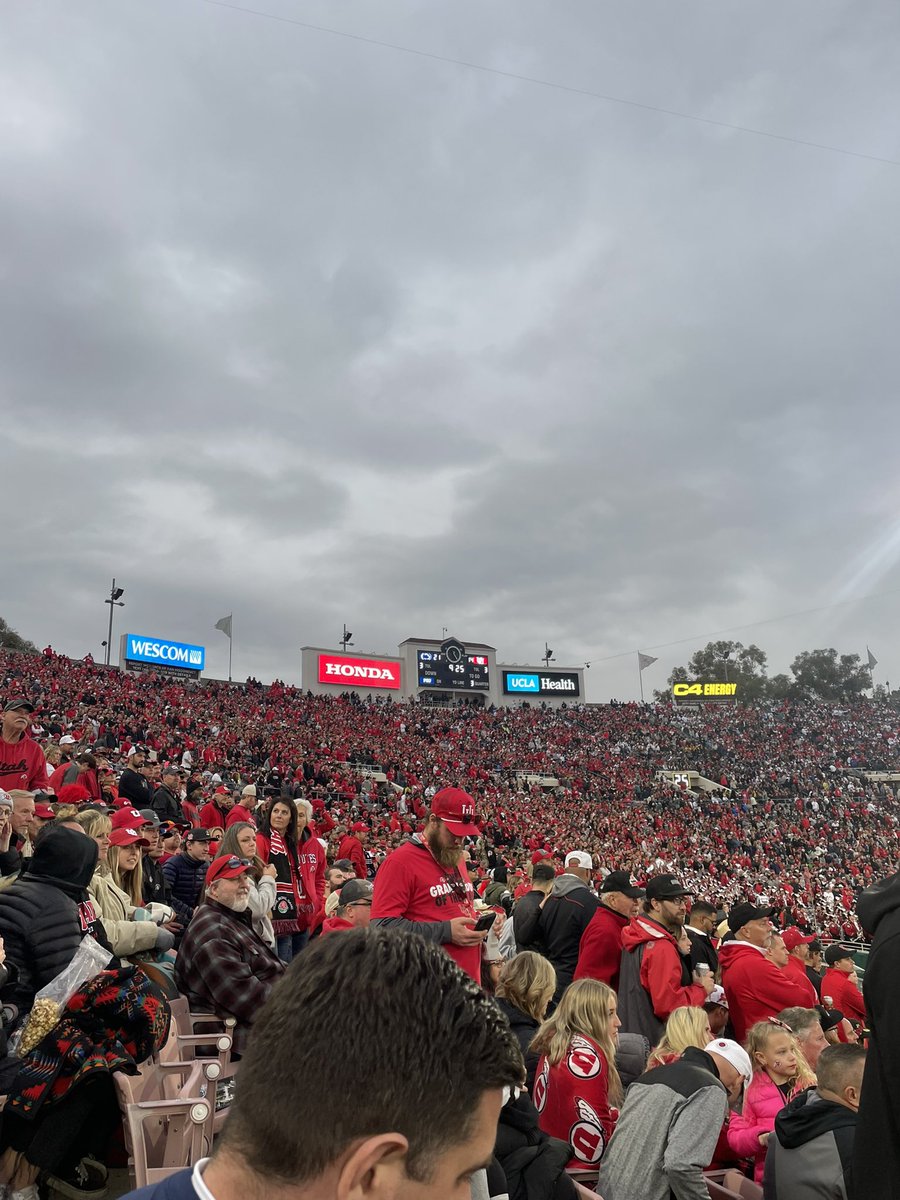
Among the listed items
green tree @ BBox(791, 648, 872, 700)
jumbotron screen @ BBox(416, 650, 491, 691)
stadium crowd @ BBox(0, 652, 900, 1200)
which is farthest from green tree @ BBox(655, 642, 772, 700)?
stadium crowd @ BBox(0, 652, 900, 1200)

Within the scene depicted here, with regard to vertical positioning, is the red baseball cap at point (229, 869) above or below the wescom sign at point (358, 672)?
below

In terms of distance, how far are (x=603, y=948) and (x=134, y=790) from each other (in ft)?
23.4

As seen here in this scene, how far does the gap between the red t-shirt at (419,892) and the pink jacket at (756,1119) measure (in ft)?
4.42

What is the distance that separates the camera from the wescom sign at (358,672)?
48906 mm

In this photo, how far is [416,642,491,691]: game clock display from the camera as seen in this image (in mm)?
52438

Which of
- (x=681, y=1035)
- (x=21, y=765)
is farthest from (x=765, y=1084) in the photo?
(x=21, y=765)

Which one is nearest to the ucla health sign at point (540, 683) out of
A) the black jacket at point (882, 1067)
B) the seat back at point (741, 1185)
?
the seat back at point (741, 1185)

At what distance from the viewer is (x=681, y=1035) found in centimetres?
393

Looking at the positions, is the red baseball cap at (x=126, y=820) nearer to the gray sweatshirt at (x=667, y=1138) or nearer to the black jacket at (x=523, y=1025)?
the black jacket at (x=523, y=1025)

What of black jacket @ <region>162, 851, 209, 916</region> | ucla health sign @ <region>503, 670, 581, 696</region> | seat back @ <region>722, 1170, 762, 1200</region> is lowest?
seat back @ <region>722, 1170, 762, 1200</region>

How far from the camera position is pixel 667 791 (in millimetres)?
42000

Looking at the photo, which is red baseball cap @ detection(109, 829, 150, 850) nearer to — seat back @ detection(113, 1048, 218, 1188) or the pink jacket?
seat back @ detection(113, 1048, 218, 1188)

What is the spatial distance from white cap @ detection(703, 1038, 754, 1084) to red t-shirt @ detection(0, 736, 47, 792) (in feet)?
17.5

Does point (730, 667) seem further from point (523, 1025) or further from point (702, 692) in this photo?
point (523, 1025)
